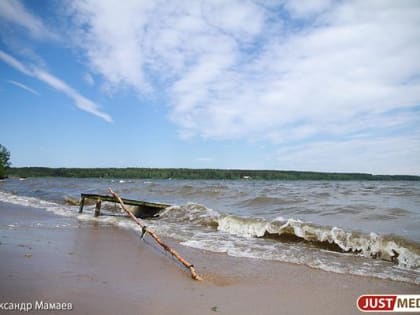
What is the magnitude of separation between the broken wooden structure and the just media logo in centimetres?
1102

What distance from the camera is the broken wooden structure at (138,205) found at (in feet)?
46.7

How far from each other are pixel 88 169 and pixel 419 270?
508 ft

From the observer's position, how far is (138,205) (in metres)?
14.5

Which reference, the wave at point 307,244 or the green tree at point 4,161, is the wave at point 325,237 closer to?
the wave at point 307,244

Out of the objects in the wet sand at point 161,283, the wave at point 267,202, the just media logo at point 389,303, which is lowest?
the just media logo at point 389,303

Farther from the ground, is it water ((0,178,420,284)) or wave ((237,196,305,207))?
wave ((237,196,305,207))

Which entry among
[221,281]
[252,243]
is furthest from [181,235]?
[221,281]

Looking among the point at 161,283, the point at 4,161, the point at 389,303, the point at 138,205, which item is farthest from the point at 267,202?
the point at 4,161

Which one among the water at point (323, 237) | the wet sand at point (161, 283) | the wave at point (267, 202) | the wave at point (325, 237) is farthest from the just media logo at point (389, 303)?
the wave at point (267, 202)

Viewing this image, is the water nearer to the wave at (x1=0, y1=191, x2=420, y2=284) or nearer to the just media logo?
the wave at (x1=0, y1=191, x2=420, y2=284)

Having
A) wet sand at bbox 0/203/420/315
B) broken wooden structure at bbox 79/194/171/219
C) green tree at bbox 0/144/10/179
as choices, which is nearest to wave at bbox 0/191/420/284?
wet sand at bbox 0/203/420/315

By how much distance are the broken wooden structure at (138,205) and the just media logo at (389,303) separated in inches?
434

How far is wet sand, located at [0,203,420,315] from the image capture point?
3.85 metres

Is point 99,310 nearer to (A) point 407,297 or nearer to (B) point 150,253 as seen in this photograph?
(B) point 150,253
